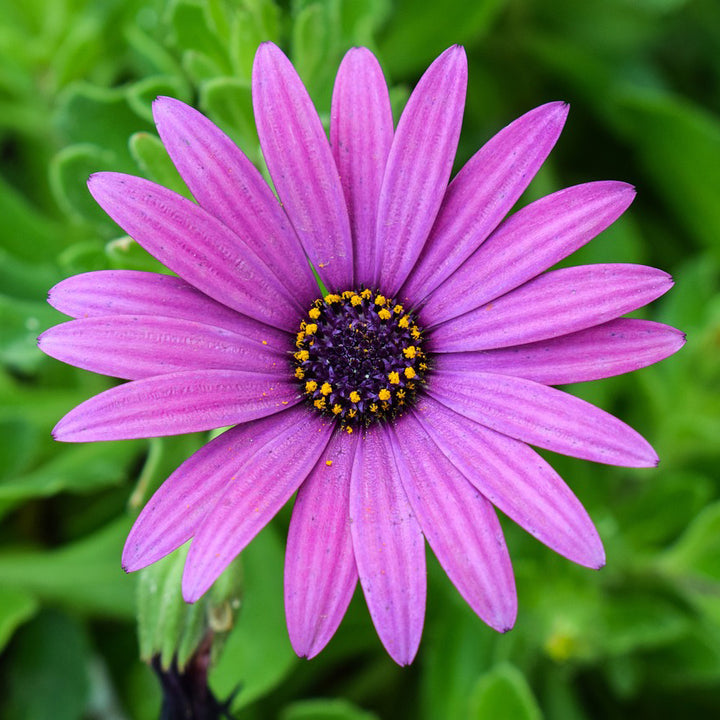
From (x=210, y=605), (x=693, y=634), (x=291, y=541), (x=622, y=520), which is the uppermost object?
(x=291, y=541)

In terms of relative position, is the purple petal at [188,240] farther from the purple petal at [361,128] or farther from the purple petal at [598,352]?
the purple petal at [598,352]

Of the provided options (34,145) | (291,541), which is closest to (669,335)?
(291,541)

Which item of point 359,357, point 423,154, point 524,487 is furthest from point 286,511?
point 423,154

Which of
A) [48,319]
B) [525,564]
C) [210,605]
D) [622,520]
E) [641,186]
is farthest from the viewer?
[641,186]

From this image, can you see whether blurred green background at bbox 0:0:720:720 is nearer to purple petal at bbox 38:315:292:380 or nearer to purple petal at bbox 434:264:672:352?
purple petal at bbox 38:315:292:380

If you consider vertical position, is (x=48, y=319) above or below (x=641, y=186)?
above

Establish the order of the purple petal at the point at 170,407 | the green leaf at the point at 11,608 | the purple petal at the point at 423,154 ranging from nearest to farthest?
the purple petal at the point at 170,407 < the purple petal at the point at 423,154 < the green leaf at the point at 11,608

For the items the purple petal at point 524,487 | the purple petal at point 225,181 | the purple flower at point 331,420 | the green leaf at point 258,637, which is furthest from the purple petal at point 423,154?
the green leaf at point 258,637

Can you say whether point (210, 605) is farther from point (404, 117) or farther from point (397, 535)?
point (404, 117)
